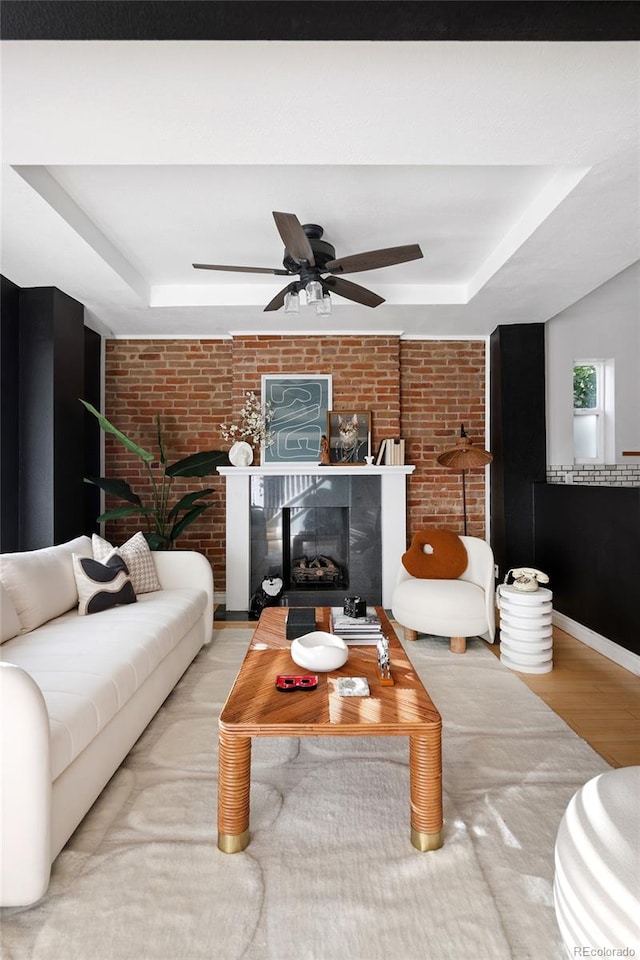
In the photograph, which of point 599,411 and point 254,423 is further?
point 599,411

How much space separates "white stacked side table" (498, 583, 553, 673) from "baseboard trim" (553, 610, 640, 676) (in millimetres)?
488

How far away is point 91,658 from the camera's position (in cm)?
217

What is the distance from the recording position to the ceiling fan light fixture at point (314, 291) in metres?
2.81

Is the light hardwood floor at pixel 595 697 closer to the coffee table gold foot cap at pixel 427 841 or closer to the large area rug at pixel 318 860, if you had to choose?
the large area rug at pixel 318 860

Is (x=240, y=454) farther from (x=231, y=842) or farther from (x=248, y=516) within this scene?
(x=231, y=842)

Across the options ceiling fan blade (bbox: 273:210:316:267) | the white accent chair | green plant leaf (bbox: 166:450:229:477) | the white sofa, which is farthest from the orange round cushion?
ceiling fan blade (bbox: 273:210:316:267)

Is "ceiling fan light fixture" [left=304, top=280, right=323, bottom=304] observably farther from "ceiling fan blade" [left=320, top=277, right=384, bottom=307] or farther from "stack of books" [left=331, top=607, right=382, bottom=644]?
"stack of books" [left=331, top=607, right=382, bottom=644]

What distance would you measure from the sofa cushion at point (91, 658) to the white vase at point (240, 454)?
1707mm

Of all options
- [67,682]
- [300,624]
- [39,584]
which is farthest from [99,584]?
[300,624]

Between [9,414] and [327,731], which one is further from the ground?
[9,414]

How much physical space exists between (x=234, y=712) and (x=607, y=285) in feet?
14.1

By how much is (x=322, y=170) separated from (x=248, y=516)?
9.61 ft

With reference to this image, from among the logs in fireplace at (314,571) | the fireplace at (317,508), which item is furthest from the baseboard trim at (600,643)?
the logs in fireplace at (314,571)

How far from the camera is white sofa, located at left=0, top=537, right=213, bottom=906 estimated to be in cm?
144
